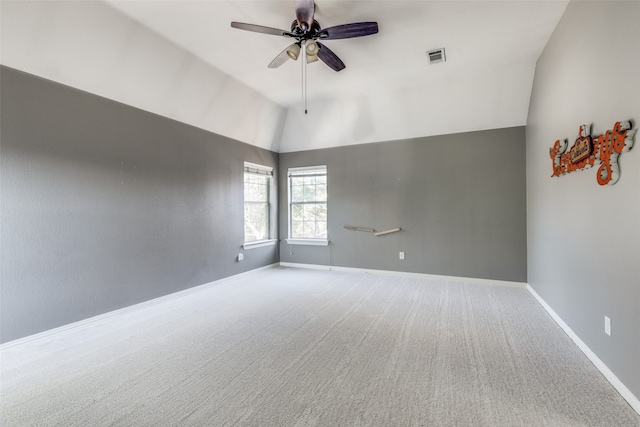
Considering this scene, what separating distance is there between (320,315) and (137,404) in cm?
181

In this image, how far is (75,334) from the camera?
264 cm

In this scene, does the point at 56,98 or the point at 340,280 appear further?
the point at 340,280

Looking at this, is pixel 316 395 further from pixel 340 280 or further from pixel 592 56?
pixel 592 56

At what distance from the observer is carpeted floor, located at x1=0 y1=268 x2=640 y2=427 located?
159cm

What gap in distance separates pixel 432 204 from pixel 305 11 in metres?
3.47

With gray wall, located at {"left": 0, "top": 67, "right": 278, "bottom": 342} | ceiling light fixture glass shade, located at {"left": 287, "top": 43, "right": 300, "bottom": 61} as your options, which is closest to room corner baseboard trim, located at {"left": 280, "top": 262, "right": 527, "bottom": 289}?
gray wall, located at {"left": 0, "top": 67, "right": 278, "bottom": 342}

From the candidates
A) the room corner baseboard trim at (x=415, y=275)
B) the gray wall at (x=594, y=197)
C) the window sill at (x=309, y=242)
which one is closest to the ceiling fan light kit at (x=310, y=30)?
the gray wall at (x=594, y=197)

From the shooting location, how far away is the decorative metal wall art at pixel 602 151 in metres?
1.66

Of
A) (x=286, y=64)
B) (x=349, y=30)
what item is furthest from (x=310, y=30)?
(x=286, y=64)

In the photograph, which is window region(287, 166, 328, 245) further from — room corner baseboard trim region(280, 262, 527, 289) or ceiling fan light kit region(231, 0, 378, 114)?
ceiling fan light kit region(231, 0, 378, 114)

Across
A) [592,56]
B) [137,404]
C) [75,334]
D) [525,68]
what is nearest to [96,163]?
[75,334]

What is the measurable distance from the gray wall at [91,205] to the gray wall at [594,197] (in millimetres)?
4308

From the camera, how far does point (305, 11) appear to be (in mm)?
2227

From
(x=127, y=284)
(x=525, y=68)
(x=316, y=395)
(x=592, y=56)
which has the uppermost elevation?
(x=525, y=68)
